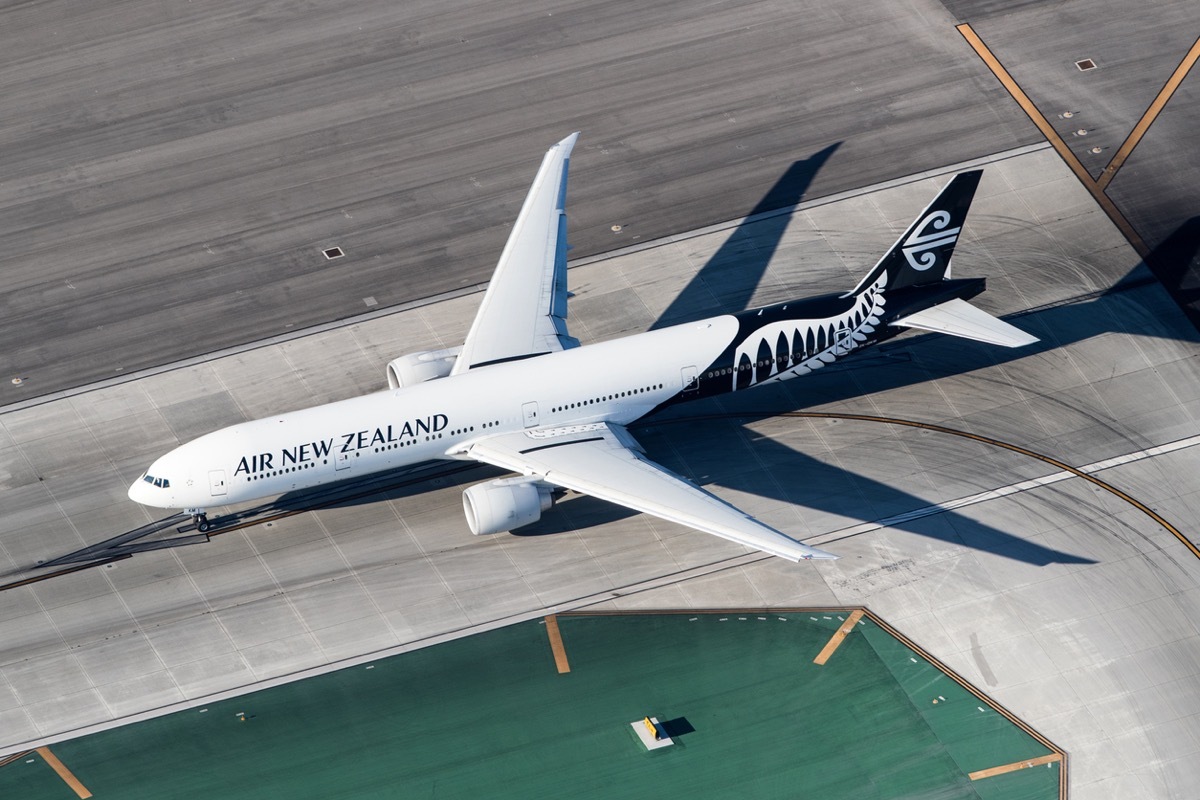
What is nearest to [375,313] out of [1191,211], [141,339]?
[141,339]

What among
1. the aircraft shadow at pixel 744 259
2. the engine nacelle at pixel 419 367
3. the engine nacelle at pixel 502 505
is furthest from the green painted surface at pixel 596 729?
the aircraft shadow at pixel 744 259

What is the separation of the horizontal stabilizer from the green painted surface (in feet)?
40.5

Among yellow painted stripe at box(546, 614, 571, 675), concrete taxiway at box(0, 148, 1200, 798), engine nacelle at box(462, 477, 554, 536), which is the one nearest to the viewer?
concrete taxiway at box(0, 148, 1200, 798)

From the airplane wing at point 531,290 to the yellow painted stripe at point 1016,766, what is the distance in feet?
73.5

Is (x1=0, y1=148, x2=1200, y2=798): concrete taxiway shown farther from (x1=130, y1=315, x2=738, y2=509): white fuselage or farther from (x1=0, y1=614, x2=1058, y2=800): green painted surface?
(x1=130, y1=315, x2=738, y2=509): white fuselage

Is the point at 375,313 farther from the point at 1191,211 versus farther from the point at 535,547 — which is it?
the point at 1191,211

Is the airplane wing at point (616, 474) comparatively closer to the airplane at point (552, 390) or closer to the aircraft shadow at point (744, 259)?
the airplane at point (552, 390)

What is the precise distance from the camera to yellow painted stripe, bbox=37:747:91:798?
50.1 m

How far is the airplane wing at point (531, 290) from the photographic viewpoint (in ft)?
193

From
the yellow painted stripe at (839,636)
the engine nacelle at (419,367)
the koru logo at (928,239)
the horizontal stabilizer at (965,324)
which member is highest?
the engine nacelle at (419,367)

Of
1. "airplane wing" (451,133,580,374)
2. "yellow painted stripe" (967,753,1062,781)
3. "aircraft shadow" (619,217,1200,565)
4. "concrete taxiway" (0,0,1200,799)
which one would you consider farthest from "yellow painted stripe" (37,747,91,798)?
"yellow painted stripe" (967,753,1062,781)

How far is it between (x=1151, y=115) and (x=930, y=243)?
70.5 feet

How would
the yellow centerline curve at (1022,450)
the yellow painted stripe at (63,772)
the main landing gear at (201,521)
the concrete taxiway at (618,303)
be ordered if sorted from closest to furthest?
the yellow painted stripe at (63,772), the concrete taxiway at (618,303), the main landing gear at (201,521), the yellow centerline curve at (1022,450)

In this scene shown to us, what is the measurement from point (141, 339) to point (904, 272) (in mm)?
32121
